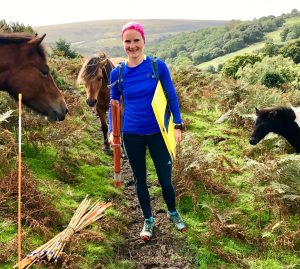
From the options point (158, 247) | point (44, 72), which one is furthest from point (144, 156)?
point (44, 72)

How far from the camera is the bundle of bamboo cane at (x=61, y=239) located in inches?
146

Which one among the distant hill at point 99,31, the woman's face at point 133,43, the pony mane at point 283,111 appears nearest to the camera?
the woman's face at point 133,43

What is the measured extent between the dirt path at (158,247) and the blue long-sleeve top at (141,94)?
5.03ft

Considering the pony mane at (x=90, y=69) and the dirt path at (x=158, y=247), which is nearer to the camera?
the dirt path at (x=158, y=247)

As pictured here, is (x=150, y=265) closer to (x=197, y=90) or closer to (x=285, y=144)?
(x=285, y=144)

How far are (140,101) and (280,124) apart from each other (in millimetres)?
5131

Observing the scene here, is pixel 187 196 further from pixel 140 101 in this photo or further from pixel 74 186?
pixel 140 101

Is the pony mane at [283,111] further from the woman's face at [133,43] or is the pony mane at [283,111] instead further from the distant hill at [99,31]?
the distant hill at [99,31]

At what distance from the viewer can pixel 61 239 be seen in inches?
159

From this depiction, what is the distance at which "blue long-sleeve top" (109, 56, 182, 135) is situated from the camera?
13.1 feet

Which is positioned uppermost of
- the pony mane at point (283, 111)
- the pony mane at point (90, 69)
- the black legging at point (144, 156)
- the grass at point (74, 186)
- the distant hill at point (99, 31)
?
the pony mane at point (90, 69)

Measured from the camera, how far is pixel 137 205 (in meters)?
5.77

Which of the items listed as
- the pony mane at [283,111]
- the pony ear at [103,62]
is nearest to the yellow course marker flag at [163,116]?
the pony ear at [103,62]

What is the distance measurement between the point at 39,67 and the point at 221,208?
338 cm
